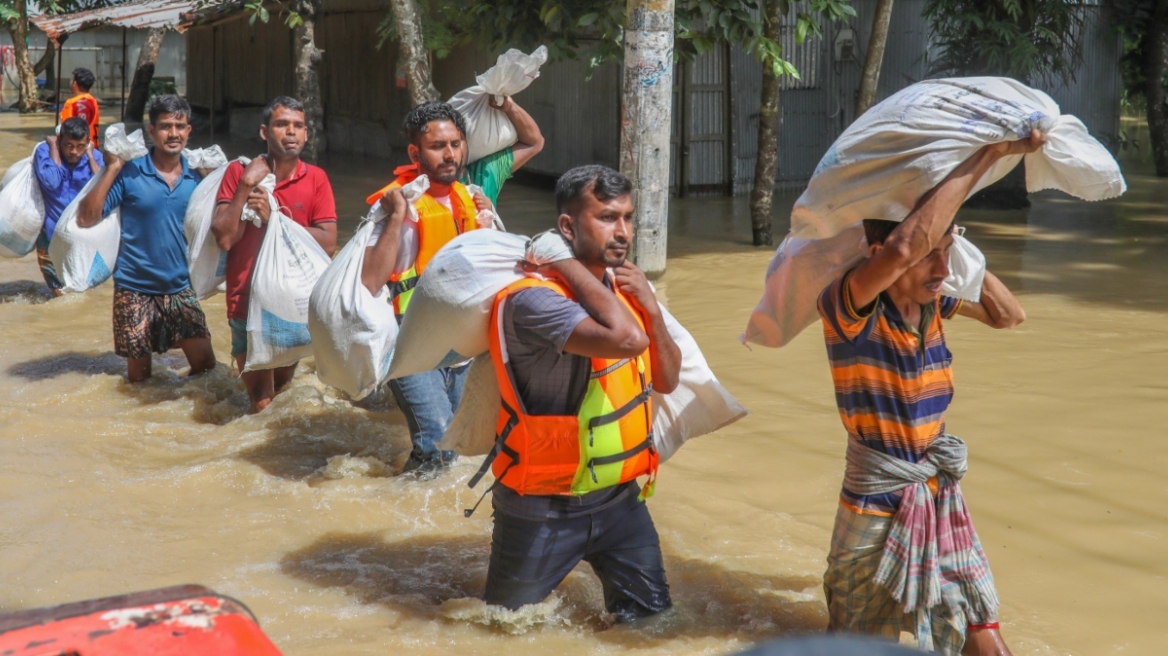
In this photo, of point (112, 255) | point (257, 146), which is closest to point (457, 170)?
point (112, 255)

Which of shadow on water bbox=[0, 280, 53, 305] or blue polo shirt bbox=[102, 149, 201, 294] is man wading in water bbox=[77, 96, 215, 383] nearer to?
blue polo shirt bbox=[102, 149, 201, 294]

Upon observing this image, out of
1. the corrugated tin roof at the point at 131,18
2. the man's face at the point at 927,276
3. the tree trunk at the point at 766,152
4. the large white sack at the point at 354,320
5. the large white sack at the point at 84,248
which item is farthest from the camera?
the corrugated tin roof at the point at 131,18

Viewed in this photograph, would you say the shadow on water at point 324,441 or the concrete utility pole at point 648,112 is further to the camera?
the concrete utility pole at point 648,112

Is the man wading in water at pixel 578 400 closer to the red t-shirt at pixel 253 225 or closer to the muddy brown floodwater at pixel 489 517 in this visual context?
the muddy brown floodwater at pixel 489 517

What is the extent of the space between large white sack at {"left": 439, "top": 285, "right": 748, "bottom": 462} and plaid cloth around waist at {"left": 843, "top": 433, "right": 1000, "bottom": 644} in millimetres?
596

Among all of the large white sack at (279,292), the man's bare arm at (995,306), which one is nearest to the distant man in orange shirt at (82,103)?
the large white sack at (279,292)

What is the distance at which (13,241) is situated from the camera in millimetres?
7562

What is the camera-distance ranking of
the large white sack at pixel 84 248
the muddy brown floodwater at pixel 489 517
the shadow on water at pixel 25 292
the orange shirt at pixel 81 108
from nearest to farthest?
1. the muddy brown floodwater at pixel 489 517
2. the large white sack at pixel 84 248
3. the shadow on water at pixel 25 292
4. the orange shirt at pixel 81 108

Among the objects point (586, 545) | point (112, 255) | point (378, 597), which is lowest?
point (378, 597)

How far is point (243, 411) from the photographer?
5.73m

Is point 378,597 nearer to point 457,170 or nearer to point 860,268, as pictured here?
point 457,170

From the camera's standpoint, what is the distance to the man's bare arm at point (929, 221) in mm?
2664

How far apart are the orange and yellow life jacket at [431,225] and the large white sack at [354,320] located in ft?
0.23

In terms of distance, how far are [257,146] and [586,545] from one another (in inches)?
696
